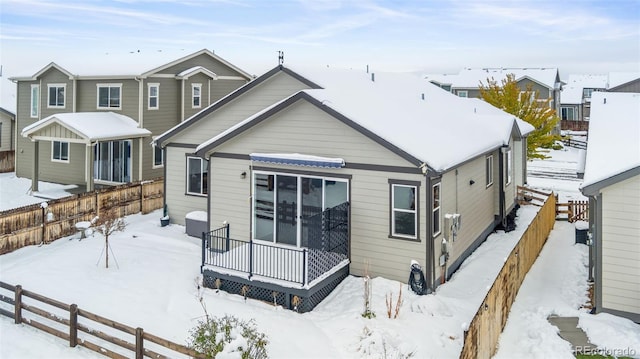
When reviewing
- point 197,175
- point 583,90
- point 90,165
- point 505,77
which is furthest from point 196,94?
point 583,90

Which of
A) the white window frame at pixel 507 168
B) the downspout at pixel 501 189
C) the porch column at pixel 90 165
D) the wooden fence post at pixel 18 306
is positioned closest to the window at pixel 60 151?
the porch column at pixel 90 165

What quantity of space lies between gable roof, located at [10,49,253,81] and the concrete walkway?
21619 mm

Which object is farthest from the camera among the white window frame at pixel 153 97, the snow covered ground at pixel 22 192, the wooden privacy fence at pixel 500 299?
the white window frame at pixel 153 97

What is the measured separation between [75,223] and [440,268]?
516 inches

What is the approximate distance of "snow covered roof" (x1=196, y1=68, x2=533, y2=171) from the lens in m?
13.2

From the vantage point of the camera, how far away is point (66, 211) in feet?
58.5

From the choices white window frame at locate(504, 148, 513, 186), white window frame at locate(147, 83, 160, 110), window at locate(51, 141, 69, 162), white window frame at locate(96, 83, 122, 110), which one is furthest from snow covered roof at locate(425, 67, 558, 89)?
window at locate(51, 141, 69, 162)

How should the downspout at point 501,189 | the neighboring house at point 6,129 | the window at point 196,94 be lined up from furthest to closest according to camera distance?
the neighboring house at point 6,129
the window at point 196,94
the downspout at point 501,189

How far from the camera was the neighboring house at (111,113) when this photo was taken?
24812mm

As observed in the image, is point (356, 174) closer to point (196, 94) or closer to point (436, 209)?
point (436, 209)

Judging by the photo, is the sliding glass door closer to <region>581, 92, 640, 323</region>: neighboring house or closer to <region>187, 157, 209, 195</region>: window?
<region>187, 157, 209, 195</region>: window

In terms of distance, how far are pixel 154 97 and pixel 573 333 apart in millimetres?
22585

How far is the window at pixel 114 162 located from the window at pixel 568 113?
5854cm

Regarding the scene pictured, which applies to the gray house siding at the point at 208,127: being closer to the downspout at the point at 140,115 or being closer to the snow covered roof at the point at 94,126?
the snow covered roof at the point at 94,126
